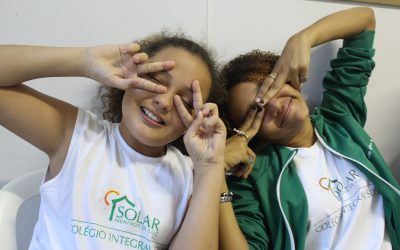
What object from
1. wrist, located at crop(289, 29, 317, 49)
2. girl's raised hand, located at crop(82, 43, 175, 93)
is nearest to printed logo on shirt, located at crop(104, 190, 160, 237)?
girl's raised hand, located at crop(82, 43, 175, 93)

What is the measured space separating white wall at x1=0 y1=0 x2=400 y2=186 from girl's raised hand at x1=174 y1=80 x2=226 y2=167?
14.9 inches

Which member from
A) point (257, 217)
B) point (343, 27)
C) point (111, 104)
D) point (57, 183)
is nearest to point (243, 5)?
point (343, 27)

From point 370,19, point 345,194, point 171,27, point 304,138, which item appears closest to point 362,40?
point 370,19

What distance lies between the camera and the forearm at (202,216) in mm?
769

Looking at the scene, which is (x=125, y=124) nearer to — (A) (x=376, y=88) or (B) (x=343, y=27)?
(B) (x=343, y=27)

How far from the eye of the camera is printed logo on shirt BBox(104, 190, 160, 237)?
2.52 feet

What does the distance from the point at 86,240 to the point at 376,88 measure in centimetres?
104

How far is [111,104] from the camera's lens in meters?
0.98

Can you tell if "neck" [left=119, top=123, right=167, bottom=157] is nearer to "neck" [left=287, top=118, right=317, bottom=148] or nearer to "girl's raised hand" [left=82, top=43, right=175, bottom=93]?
"girl's raised hand" [left=82, top=43, right=175, bottom=93]

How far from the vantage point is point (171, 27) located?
1.06 meters

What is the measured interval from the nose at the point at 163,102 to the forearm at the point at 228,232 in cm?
26

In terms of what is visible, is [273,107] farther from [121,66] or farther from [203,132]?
[121,66]

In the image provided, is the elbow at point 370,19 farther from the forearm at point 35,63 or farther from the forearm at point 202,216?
the forearm at point 35,63

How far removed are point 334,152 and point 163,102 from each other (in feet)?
1.79
